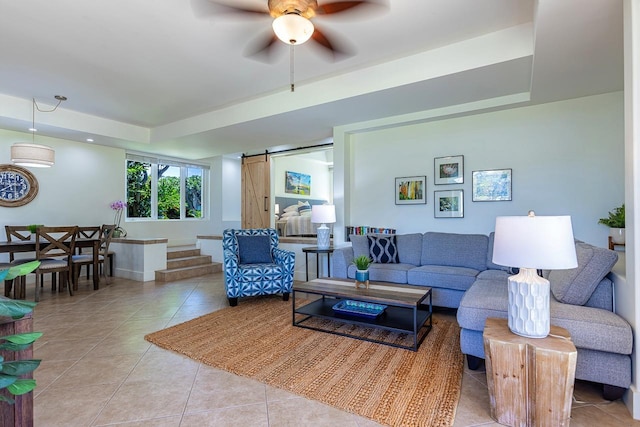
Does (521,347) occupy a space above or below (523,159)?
below

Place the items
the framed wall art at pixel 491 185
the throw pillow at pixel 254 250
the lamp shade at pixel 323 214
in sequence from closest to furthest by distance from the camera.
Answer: the framed wall art at pixel 491 185 → the throw pillow at pixel 254 250 → the lamp shade at pixel 323 214

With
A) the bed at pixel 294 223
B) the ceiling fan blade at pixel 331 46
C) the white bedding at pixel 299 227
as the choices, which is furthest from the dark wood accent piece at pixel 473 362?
the white bedding at pixel 299 227

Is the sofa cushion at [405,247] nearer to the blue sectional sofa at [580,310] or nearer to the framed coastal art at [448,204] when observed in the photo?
the framed coastal art at [448,204]

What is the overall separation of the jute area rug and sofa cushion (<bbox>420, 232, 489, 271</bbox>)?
0.86m

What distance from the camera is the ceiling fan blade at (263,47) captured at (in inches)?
102

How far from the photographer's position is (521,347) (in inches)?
63.1

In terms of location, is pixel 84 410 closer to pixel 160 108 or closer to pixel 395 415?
pixel 395 415

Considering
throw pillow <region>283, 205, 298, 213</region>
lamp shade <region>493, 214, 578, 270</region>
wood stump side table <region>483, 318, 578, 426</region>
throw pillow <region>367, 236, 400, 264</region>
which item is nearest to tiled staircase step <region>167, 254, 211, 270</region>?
throw pillow <region>283, 205, 298, 213</region>

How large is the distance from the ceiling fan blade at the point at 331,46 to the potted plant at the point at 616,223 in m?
2.89

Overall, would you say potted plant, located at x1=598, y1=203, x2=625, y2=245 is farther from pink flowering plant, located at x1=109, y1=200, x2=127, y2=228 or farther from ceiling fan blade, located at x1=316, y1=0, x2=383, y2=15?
pink flowering plant, located at x1=109, y1=200, x2=127, y2=228

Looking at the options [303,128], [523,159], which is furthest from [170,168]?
[523,159]

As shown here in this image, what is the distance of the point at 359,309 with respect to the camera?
9.62 ft

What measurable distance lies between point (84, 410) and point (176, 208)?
6120 millimetres

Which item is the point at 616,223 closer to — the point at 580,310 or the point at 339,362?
the point at 580,310
